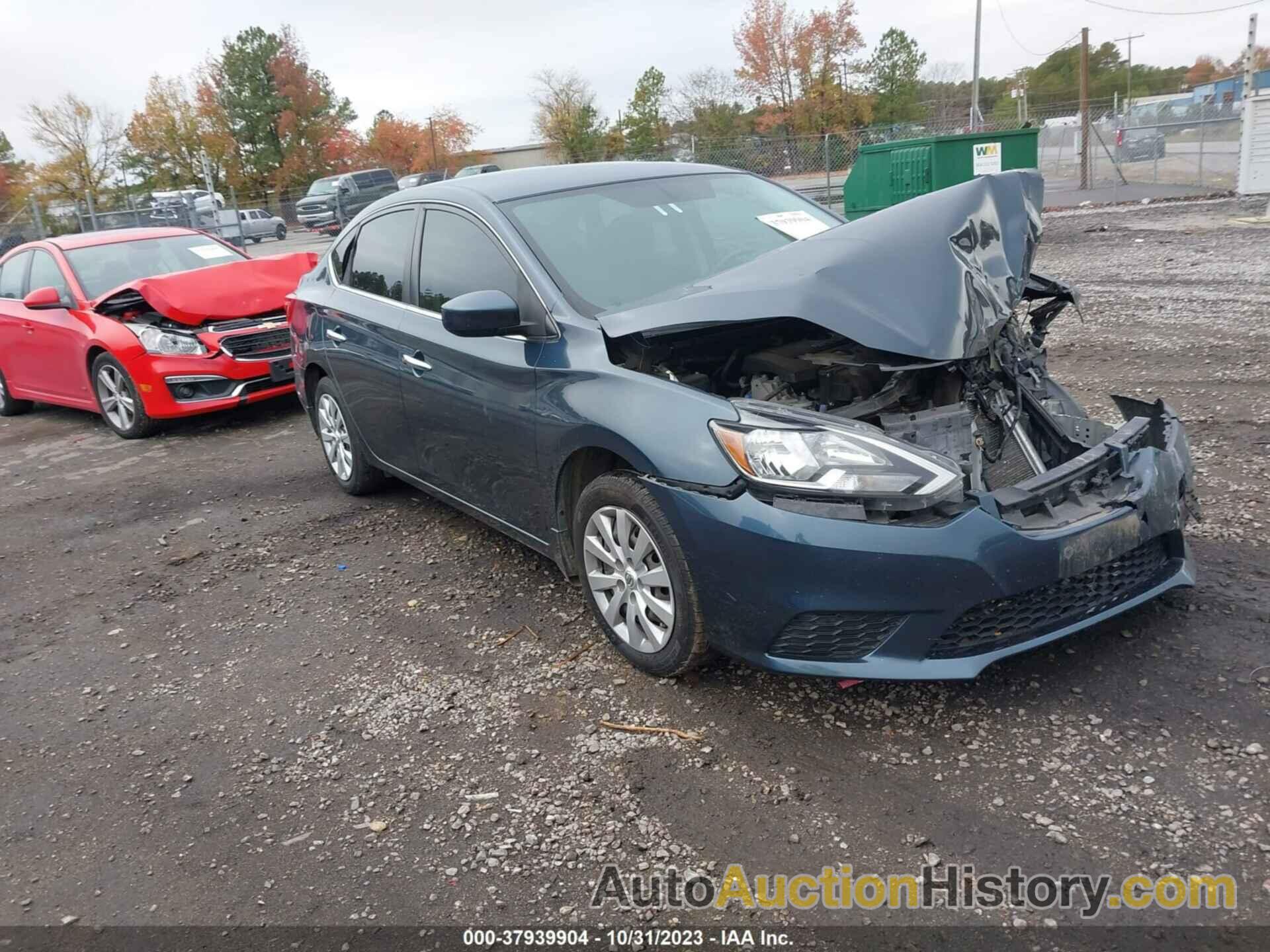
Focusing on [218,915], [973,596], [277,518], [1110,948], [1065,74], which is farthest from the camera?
[1065,74]

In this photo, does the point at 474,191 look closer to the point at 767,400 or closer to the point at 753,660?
the point at 767,400

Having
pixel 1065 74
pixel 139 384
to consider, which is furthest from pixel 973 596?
pixel 1065 74

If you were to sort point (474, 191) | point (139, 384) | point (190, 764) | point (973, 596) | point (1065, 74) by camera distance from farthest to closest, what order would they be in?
point (1065, 74), point (139, 384), point (474, 191), point (190, 764), point (973, 596)

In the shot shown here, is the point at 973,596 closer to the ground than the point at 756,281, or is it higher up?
closer to the ground

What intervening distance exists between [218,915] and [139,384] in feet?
19.5

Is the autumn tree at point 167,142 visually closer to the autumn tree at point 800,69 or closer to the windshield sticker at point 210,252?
the autumn tree at point 800,69

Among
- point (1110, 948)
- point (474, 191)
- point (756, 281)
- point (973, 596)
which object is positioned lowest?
point (1110, 948)

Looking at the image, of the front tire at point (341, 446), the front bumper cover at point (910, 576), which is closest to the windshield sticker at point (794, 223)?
the front bumper cover at point (910, 576)

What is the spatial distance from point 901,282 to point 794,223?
155 centimetres

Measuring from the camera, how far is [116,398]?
7.93 meters

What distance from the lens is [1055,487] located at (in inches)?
122

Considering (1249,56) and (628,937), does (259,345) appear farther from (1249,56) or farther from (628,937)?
(1249,56)

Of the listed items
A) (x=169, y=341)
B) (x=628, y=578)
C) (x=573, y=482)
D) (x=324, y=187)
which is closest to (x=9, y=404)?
(x=169, y=341)

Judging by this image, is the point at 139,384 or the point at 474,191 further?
the point at 139,384
